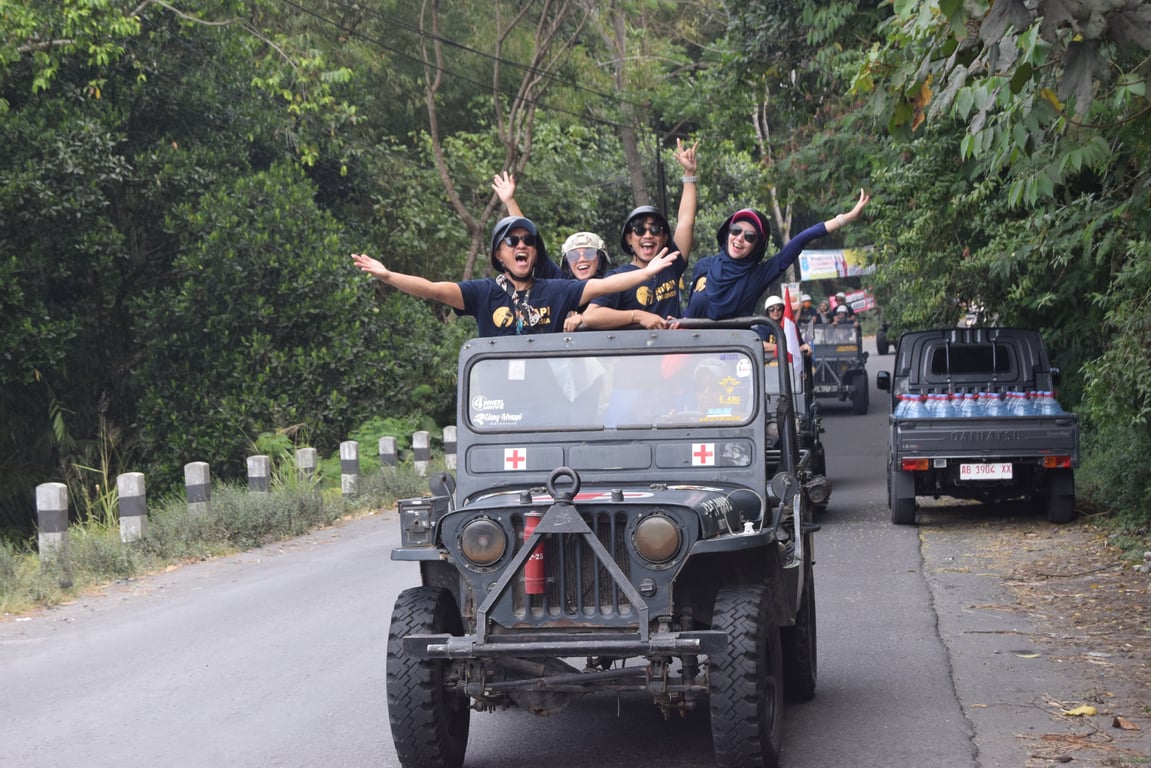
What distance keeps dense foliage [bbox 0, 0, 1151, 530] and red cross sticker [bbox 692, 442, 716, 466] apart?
5.26 metres

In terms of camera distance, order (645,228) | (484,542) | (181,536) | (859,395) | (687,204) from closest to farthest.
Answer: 1. (484,542)
2. (645,228)
3. (687,204)
4. (181,536)
5. (859,395)

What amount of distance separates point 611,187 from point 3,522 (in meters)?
25.1

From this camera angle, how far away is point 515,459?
6.57 metres

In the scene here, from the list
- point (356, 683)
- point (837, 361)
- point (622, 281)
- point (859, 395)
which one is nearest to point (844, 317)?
point (837, 361)

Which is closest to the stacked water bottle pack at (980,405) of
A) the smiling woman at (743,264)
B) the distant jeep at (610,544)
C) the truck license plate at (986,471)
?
the truck license plate at (986,471)

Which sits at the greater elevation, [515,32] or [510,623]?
→ [515,32]

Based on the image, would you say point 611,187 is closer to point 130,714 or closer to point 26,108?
point 26,108

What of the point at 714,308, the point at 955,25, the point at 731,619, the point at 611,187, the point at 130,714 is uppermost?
the point at 611,187

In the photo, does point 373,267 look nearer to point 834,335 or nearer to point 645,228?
point 645,228

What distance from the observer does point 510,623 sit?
18.3 ft

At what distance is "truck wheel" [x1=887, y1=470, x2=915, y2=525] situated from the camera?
13773 millimetres

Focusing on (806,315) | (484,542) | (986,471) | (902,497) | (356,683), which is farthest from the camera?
(806,315)

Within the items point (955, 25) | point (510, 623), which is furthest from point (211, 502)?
point (955, 25)

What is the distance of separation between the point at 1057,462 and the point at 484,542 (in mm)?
9180
